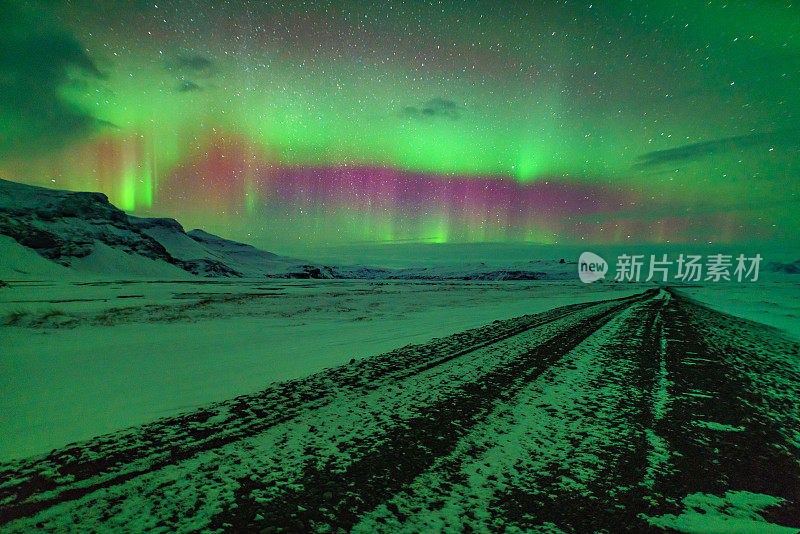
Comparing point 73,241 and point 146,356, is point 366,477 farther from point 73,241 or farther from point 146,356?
point 73,241

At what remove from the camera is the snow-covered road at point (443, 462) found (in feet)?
7.93

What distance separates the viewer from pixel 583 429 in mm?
3977

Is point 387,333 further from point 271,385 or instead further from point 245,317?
point 245,317

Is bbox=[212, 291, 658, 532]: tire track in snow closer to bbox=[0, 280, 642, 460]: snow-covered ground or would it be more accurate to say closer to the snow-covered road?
the snow-covered road

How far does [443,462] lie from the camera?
10.4 ft

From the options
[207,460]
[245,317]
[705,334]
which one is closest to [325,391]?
[207,460]

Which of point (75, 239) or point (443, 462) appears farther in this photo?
point (75, 239)

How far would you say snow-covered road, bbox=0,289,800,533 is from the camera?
242 centimetres

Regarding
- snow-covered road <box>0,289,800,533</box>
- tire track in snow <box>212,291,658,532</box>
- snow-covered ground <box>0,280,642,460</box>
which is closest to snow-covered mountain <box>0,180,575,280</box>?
snow-covered ground <box>0,280,642,460</box>

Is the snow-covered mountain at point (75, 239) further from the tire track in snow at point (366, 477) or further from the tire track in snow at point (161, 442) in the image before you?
the tire track in snow at point (366, 477)

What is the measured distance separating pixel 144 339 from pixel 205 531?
932cm

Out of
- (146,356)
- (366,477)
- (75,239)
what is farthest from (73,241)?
(366,477)

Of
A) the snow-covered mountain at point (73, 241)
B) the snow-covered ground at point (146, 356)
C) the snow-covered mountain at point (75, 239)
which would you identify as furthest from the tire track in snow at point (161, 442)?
the snow-covered mountain at point (75, 239)

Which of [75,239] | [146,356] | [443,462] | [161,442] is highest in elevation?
[75,239]
